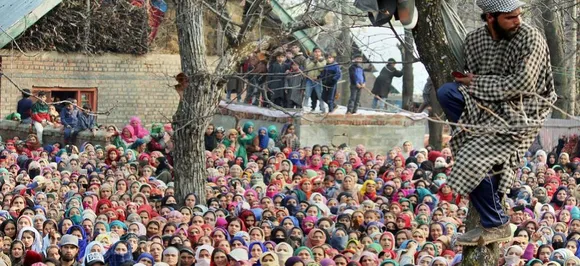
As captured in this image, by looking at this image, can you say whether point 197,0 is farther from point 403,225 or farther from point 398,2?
point 398,2

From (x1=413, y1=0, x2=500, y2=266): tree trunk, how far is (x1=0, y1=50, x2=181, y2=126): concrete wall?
22602 millimetres

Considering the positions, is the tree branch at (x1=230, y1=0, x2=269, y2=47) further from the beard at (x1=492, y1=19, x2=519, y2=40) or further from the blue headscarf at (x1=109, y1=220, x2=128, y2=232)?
the beard at (x1=492, y1=19, x2=519, y2=40)

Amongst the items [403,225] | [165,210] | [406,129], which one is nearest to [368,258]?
[403,225]

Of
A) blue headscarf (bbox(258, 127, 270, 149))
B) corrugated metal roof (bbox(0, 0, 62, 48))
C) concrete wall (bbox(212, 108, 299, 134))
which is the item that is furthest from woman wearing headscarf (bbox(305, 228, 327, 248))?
corrugated metal roof (bbox(0, 0, 62, 48))

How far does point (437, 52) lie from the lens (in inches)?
366

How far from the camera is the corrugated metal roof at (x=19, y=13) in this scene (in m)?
27.7

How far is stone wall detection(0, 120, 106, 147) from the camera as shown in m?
27.2

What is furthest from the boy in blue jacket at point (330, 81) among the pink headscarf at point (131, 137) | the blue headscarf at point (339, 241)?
the blue headscarf at point (339, 241)

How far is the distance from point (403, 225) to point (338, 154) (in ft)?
20.9

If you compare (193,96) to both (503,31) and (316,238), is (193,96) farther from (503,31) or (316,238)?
(503,31)

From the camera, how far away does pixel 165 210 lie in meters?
18.2

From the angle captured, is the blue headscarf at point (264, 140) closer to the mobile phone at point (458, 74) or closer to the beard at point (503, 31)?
the mobile phone at point (458, 74)

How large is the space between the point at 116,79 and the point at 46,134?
475cm

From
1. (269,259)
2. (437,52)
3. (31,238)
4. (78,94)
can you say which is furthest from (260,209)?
(78,94)
